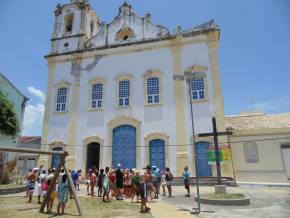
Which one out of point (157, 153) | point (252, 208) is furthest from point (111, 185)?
point (157, 153)

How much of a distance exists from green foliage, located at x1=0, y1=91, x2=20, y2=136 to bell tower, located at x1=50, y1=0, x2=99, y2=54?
7.99m

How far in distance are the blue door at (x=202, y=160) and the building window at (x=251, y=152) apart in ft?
10.5

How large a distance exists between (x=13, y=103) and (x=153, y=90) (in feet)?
42.6

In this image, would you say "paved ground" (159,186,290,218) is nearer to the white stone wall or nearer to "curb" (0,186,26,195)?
the white stone wall

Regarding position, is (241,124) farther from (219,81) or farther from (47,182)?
(47,182)

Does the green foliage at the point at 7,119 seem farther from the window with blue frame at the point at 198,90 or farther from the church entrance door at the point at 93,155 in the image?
the window with blue frame at the point at 198,90

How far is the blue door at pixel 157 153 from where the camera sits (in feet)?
58.6

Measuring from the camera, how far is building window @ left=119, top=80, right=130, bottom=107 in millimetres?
19777

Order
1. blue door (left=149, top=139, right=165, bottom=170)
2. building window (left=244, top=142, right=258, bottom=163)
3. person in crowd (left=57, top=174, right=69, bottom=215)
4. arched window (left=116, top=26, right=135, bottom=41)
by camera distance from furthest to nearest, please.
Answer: arched window (left=116, top=26, right=135, bottom=41) → building window (left=244, top=142, right=258, bottom=163) → blue door (left=149, top=139, right=165, bottom=170) → person in crowd (left=57, top=174, right=69, bottom=215)

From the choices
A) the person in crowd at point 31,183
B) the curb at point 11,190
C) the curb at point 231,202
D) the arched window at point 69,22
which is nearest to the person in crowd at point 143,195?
the curb at point 231,202

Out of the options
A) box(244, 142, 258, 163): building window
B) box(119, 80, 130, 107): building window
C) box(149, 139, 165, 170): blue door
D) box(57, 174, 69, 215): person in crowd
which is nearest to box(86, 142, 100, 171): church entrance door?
box(119, 80, 130, 107): building window

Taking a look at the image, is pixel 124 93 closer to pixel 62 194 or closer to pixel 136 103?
pixel 136 103

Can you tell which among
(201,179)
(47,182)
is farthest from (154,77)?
(47,182)

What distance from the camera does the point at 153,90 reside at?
63.7ft
